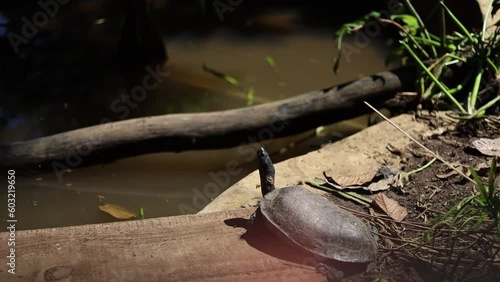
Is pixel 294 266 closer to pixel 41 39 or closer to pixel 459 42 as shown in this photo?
pixel 459 42

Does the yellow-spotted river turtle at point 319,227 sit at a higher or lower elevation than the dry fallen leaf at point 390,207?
higher

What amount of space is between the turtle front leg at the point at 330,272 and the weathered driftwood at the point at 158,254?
23mm

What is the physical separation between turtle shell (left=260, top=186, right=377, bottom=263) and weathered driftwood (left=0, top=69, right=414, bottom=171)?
1.56m

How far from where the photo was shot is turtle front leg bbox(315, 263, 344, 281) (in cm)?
247

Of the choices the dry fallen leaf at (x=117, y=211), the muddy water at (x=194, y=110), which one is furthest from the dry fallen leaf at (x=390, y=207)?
the dry fallen leaf at (x=117, y=211)

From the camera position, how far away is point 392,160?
3.51 meters

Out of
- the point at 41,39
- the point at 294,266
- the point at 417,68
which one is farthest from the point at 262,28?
the point at 294,266

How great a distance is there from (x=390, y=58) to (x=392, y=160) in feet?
4.28

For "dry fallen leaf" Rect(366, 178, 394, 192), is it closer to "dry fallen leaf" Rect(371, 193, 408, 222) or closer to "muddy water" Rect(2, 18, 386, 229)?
"dry fallen leaf" Rect(371, 193, 408, 222)

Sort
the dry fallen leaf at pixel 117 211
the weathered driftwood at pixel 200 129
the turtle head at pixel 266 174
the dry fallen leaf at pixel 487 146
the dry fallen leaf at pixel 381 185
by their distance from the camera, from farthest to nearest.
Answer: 1. the weathered driftwood at pixel 200 129
2. the dry fallen leaf at pixel 117 211
3. the dry fallen leaf at pixel 487 146
4. the dry fallen leaf at pixel 381 185
5. the turtle head at pixel 266 174

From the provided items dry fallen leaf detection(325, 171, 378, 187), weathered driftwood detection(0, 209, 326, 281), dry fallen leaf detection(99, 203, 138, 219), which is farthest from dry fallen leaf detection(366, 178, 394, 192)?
dry fallen leaf detection(99, 203, 138, 219)

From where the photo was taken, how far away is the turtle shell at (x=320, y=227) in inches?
98.4

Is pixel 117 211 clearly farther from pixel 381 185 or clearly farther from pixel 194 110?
pixel 381 185

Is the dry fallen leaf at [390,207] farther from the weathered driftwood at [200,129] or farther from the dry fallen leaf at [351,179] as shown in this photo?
the weathered driftwood at [200,129]
